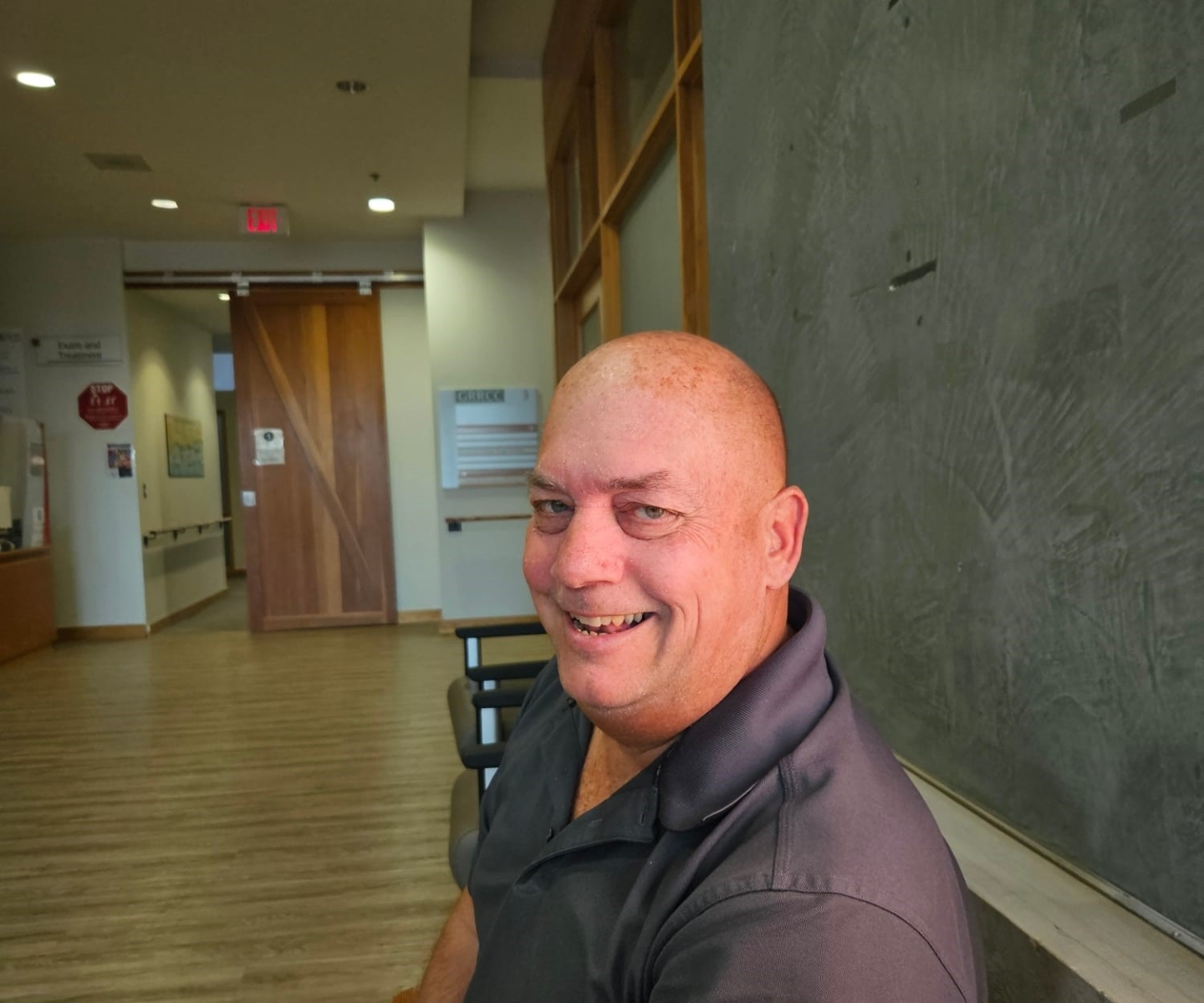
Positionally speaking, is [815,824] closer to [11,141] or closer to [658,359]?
[658,359]

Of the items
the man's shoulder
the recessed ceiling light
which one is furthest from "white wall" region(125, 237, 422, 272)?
the man's shoulder

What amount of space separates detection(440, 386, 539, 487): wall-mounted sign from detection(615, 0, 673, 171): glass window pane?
126 inches

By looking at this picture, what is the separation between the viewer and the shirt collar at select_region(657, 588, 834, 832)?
720 mm

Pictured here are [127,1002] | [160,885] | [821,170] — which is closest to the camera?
[821,170]

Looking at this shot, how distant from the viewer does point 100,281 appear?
6285 mm

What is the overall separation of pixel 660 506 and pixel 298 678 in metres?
4.87

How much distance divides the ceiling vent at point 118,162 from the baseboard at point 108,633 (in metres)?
3.57

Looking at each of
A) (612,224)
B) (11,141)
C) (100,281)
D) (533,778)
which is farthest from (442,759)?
(100,281)

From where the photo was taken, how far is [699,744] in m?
0.75

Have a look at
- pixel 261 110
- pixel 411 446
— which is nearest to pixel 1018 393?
pixel 261 110

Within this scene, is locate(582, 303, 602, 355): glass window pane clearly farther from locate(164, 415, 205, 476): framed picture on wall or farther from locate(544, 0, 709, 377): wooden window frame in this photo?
locate(164, 415, 205, 476): framed picture on wall

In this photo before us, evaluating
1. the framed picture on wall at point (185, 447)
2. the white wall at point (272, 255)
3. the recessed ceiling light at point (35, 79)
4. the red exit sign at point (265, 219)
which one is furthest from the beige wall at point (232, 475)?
the recessed ceiling light at point (35, 79)

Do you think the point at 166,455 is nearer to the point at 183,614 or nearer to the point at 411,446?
the point at 183,614

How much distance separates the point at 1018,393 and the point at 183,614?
805cm
